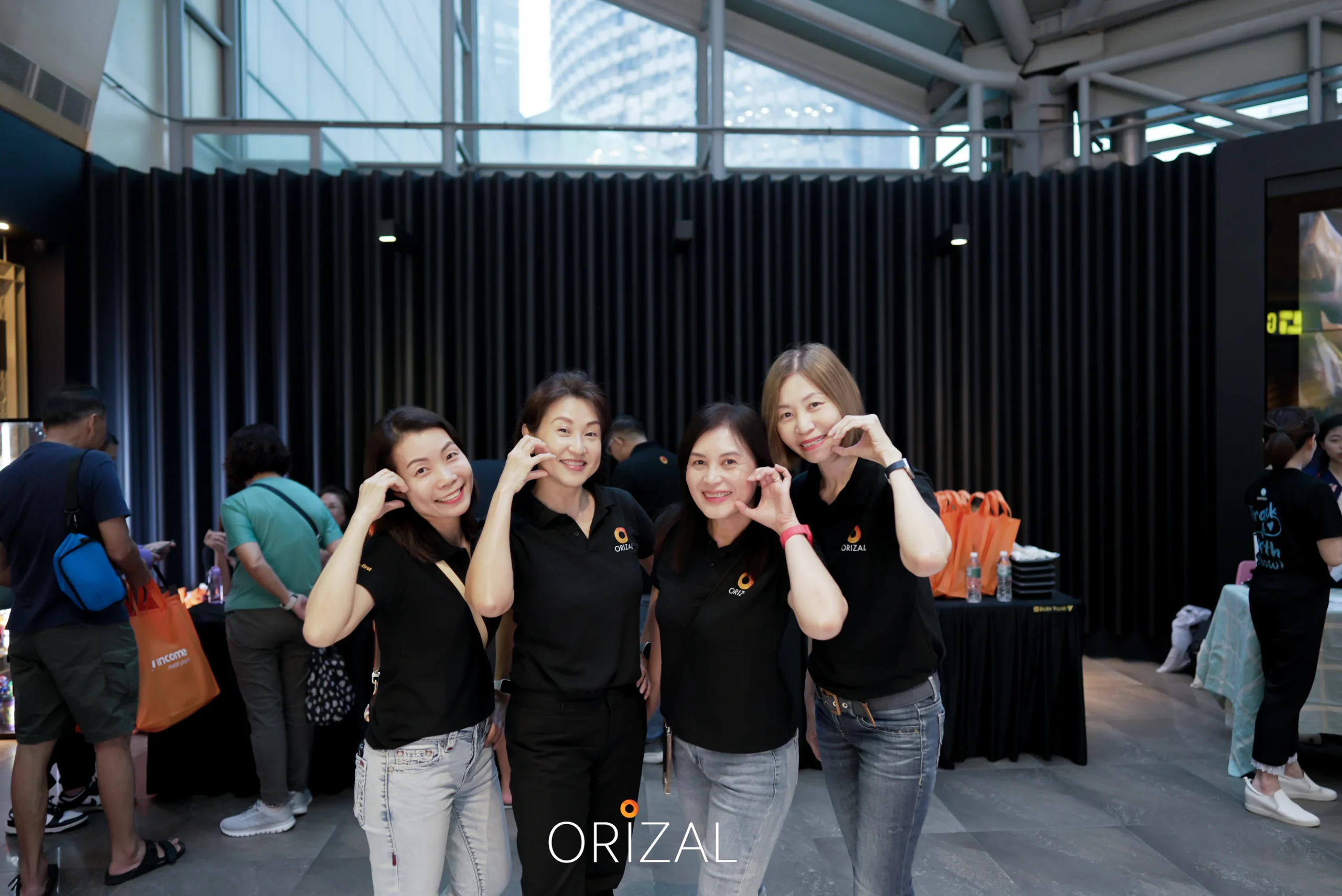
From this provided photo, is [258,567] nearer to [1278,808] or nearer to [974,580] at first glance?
[974,580]

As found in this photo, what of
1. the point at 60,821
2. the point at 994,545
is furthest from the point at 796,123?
the point at 60,821

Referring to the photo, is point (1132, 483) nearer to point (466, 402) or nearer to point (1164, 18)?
point (1164, 18)

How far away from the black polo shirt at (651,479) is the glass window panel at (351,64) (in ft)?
11.6

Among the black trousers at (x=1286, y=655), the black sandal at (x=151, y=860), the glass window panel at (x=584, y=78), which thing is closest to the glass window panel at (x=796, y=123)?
the glass window panel at (x=584, y=78)

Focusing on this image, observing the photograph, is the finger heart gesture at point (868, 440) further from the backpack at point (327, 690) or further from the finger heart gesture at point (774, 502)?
the backpack at point (327, 690)

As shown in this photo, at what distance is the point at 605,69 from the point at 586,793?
6.66 m

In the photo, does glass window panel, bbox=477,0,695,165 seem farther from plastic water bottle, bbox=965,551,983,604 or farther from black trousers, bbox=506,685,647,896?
black trousers, bbox=506,685,647,896

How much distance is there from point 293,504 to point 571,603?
6.14 feet

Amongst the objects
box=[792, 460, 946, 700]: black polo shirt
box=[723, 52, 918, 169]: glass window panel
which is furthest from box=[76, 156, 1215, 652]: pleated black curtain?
box=[792, 460, 946, 700]: black polo shirt

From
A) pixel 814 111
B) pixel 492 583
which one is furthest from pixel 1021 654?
pixel 814 111

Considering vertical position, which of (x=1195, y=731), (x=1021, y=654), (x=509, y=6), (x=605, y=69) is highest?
(x=509, y=6)

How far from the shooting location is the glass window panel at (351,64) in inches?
247

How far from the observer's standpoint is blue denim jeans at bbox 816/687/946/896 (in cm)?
160

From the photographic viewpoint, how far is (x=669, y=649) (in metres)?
1.60
